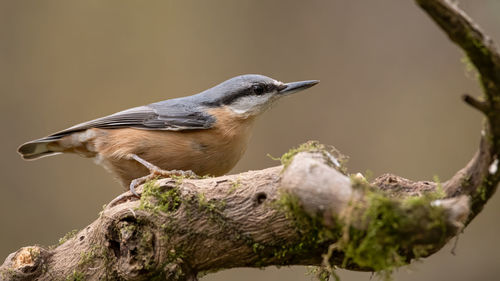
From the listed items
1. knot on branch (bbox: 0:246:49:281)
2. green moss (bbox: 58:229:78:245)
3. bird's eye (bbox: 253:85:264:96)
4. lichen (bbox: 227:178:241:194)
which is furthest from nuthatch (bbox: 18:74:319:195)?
lichen (bbox: 227:178:241:194)

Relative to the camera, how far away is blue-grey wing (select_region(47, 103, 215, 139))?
3711 mm

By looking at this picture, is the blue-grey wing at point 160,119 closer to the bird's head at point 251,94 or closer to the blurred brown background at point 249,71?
the bird's head at point 251,94

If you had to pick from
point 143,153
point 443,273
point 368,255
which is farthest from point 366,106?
point 368,255

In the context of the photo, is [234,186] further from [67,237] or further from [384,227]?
[67,237]

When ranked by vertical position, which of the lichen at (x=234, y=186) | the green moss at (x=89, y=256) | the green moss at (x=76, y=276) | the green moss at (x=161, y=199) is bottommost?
the green moss at (x=76, y=276)

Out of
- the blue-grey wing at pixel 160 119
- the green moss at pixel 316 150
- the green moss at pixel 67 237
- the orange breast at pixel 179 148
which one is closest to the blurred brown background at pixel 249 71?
the orange breast at pixel 179 148

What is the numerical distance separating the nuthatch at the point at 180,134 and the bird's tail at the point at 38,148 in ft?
0.05

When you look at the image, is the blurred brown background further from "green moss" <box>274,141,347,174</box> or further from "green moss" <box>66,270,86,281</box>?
"green moss" <box>274,141,347,174</box>

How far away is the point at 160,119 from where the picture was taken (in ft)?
12.5

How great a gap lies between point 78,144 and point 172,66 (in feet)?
9.21

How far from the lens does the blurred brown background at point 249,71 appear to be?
5.56 m

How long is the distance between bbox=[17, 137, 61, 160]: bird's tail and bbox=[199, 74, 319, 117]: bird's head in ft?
4.04

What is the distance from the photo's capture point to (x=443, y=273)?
4.94 m

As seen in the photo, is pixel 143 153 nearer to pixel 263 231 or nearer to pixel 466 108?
pixel 263 231
